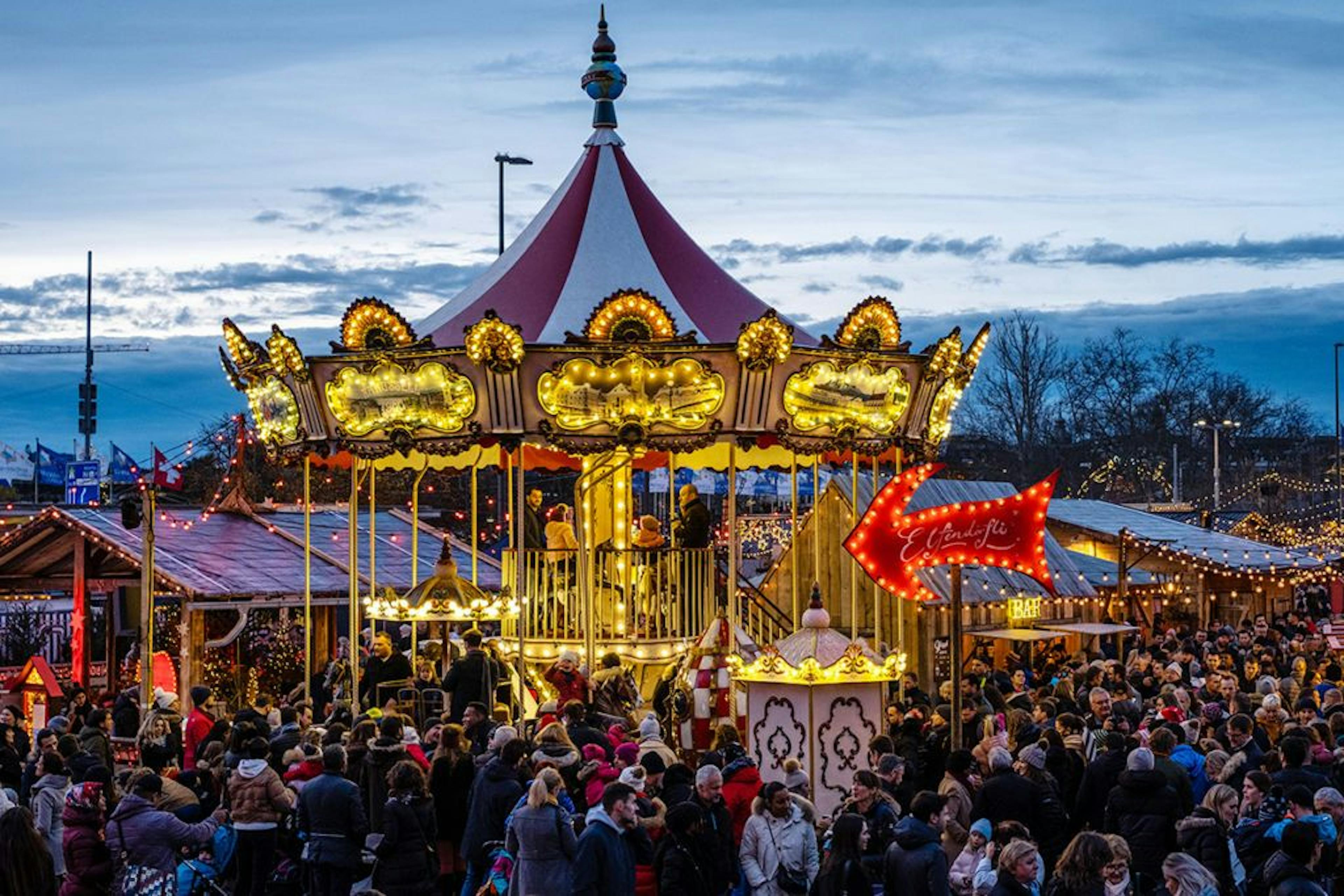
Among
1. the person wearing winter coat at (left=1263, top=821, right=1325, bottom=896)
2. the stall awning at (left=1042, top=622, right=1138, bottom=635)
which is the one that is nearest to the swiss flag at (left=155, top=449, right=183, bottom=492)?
the stall awning at (left=1042, top=622, right=1138, bottom=635)

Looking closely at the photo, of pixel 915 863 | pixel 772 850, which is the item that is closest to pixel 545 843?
pixel 772 850

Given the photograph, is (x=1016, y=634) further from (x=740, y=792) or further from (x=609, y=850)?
(x=609, y=850)

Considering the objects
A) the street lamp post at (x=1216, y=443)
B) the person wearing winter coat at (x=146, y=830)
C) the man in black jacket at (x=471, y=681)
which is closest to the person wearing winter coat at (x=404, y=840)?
the person wearing winter coat at (x=146, y=830)

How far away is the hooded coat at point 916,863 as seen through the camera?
8672mm

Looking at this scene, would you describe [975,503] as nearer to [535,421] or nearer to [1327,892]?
[1327,892]

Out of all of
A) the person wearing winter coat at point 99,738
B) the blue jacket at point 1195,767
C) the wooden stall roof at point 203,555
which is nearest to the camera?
the blue jacket at point 1195,767

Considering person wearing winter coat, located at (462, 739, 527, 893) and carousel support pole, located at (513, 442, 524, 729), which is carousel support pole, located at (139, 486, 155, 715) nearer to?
carousel support pole, located at (513, 442, 524, 729)

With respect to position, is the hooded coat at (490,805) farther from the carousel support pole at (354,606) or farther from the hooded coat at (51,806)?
the carousel support pole at (354,606)

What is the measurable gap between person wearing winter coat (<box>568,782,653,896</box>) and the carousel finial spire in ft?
38.4

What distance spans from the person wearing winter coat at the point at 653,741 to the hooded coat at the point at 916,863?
7.83 feet

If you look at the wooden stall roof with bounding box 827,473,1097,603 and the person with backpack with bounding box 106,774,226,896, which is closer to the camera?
the person with backpack with bounding box 106,774,226,896

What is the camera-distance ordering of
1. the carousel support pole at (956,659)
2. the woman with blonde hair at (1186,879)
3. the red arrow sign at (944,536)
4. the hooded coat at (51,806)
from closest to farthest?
1. the woman with blonde hair at (1186,879)
2. the hooded coat at (51,806)
3. the carousel support pole at (956,659)
4. the red arrow sign at (944,536)

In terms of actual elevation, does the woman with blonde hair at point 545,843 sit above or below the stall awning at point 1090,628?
above

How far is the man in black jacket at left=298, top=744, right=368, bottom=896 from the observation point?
10.8m
